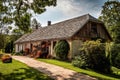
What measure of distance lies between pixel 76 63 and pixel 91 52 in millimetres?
2115

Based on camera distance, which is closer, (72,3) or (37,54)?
(72,3)

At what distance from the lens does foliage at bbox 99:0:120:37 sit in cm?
4000

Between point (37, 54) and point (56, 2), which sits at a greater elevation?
point (56, 2)

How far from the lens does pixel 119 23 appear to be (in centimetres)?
3991

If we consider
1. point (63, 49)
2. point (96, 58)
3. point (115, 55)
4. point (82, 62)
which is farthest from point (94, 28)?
point (82, 62)

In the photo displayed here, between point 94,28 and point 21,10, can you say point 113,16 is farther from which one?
point 21,10

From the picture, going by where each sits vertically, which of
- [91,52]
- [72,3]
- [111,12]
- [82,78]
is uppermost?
[111,12]

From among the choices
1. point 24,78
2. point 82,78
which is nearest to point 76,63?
point 82,78

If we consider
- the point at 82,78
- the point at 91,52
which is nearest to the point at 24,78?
the point at 82,78

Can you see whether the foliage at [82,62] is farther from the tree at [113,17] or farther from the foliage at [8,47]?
the foliage at [8,47]

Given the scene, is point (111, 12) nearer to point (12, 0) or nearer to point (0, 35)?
point (0, 35)

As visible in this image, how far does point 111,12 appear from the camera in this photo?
40625mm

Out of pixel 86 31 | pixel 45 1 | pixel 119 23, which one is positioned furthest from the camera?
pixel 119 23

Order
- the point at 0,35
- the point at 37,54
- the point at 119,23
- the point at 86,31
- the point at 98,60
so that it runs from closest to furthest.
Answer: the point at 98,60, the point at 86,31, the point at 37,54, the point at 0,35, the point at 119,23
